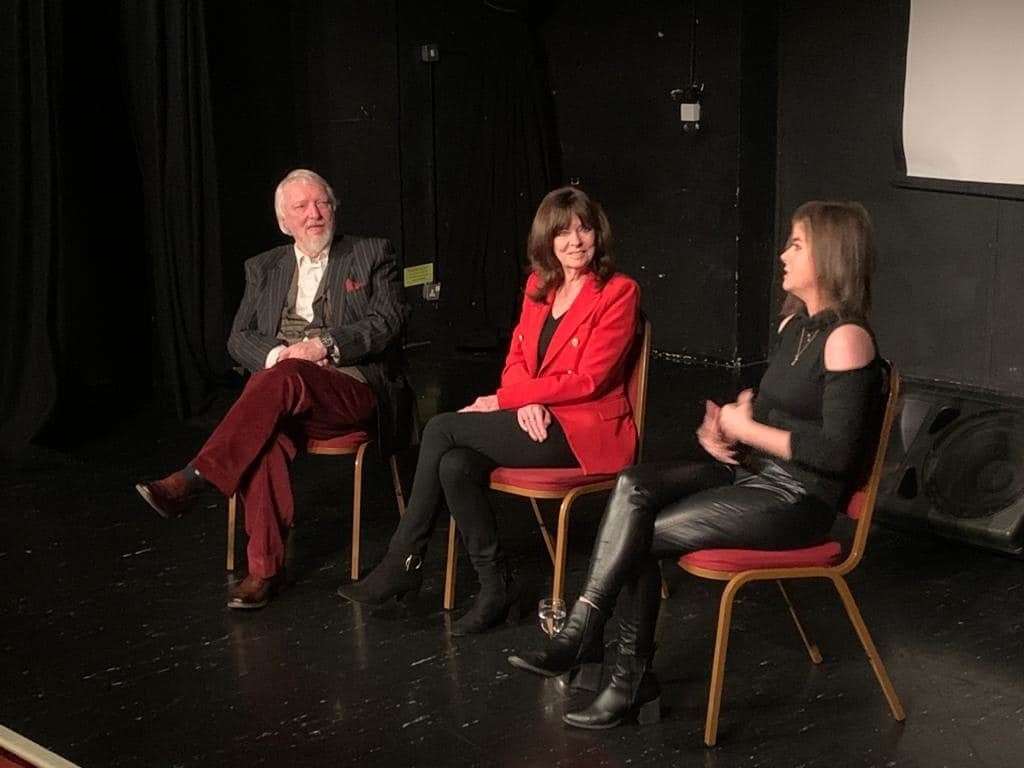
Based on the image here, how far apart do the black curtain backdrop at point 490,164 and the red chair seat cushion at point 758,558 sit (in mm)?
3962

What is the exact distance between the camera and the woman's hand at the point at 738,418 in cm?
313

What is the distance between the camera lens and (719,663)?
9.99 feet

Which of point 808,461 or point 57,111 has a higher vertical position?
point 57,111

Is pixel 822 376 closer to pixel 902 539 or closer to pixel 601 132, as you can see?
pixel 902 539

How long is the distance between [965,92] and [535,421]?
3.02 metres

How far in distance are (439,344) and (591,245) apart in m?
3.39

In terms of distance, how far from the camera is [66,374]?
5672 millimetres

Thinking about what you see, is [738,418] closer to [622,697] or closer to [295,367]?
[622,697]

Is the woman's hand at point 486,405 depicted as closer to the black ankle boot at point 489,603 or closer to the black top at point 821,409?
the black ankle boot at point 489,603

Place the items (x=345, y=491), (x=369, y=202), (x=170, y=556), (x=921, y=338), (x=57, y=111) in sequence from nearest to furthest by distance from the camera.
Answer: (x=170, y=556)
(x=345, y=491)
(x=57, y=111)
(x=921, y=338)
(x=369, y=202)

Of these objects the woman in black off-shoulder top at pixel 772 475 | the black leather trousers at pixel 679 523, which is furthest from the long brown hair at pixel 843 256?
the black leather trousers at pixel 679 523

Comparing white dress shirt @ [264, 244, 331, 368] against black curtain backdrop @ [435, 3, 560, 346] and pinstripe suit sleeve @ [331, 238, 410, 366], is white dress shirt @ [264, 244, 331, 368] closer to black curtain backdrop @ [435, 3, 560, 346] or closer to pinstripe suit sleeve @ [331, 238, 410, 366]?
pinstripe suit sleeve @ [331, 238, 410, 366]

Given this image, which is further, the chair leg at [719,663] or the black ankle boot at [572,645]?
the black ankle boot at [572,645]

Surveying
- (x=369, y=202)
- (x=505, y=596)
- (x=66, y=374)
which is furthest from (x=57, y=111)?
(x=505, y=596)
